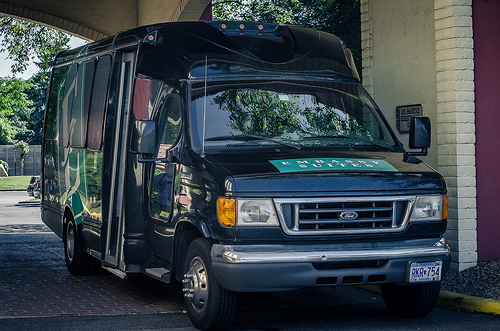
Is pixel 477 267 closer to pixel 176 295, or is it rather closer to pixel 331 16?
pixel 176 295

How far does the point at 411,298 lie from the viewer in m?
7.08

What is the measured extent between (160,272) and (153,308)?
690 mm

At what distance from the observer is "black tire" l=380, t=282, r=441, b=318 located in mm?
6938

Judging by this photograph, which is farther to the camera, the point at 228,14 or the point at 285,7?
the point at 228,14

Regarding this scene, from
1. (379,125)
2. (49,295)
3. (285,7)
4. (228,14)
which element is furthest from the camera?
(228,14)

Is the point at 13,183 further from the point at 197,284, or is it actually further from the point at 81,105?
the point at 197,284

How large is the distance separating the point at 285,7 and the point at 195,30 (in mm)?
17359

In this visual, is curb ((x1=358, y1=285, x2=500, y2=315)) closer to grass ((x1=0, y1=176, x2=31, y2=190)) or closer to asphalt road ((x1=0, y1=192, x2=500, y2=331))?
asphalt road ((x1=0, y1=192, x2=500, y2=331))

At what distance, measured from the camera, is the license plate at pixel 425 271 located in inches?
252

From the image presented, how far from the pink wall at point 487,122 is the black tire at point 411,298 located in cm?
246

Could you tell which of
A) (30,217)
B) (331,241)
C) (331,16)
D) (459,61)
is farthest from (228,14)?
(331,241)

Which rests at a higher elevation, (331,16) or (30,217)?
(331,16)

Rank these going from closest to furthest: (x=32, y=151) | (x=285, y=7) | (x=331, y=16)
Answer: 1. (x=331, y=16)
2. (x=285, y=7)
3. (x=32, y=151)

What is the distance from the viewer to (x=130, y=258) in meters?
7.86
